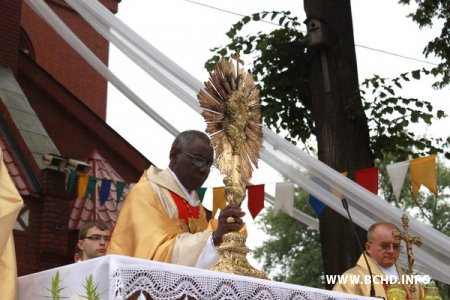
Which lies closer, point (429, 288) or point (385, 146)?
point (429, 288)

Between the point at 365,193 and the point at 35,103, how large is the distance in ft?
28.5

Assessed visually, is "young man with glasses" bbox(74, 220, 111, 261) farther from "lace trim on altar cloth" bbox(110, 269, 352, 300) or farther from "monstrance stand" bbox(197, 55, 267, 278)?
"lace trim on altar cloth" bbox(110, 269, 352, 300)

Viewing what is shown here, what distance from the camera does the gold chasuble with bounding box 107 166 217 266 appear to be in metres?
5.26

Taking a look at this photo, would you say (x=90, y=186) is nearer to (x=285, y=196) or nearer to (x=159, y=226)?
(x=285, y=196)

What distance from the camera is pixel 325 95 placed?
404 inches

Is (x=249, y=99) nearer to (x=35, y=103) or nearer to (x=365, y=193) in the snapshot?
(x=365, y=193)

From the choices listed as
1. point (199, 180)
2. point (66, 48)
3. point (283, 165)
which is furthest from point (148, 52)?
point (66, 48)

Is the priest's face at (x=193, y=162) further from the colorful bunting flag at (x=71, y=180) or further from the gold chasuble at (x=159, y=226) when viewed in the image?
the colorful bunting flag at (x=71, y=180)

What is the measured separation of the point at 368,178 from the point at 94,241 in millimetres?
3572

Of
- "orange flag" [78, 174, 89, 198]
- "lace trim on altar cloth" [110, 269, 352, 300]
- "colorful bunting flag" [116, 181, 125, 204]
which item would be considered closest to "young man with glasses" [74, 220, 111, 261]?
"lace trim on altar cloth" [110, 269, 352, 300]

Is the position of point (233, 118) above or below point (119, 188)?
below

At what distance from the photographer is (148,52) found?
8805mm

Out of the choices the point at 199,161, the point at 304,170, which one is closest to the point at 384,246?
the point at 304,170

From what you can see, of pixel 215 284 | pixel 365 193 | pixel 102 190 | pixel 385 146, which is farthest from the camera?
pixel 102 190
